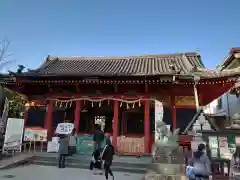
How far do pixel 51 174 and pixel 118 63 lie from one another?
405 inches

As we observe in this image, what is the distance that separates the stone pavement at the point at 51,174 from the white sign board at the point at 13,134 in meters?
1.98

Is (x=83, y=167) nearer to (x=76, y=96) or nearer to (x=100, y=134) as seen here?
(x=100, y=134)

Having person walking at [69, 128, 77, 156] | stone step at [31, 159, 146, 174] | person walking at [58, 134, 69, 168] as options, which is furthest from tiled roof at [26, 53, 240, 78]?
stone step at [31, 159, 146, 174]

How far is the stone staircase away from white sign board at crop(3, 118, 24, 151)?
4.00 feet

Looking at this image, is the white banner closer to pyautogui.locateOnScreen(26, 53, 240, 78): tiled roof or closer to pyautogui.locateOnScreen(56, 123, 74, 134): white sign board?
pyautogui.locateOnScreen(56, 123, 74, 134): white sign board

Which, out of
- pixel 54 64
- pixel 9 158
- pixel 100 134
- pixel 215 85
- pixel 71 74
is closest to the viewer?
pixel 100 134

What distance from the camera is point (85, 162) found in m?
9.94

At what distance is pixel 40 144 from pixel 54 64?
6.40 m

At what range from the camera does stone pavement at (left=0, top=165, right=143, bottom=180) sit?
7.70 meters

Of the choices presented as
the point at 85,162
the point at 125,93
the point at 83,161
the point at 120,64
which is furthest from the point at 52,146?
the point at 120,64

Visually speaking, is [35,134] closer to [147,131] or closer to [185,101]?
[147,131]

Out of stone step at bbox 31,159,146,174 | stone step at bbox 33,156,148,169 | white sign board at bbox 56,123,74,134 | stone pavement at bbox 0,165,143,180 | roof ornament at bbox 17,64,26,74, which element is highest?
roof ornament at bbox 17,64,26,74

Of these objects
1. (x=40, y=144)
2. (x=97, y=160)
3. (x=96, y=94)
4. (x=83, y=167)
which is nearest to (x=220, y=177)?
(x=97, y=160)

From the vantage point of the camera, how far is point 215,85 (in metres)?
11.4
